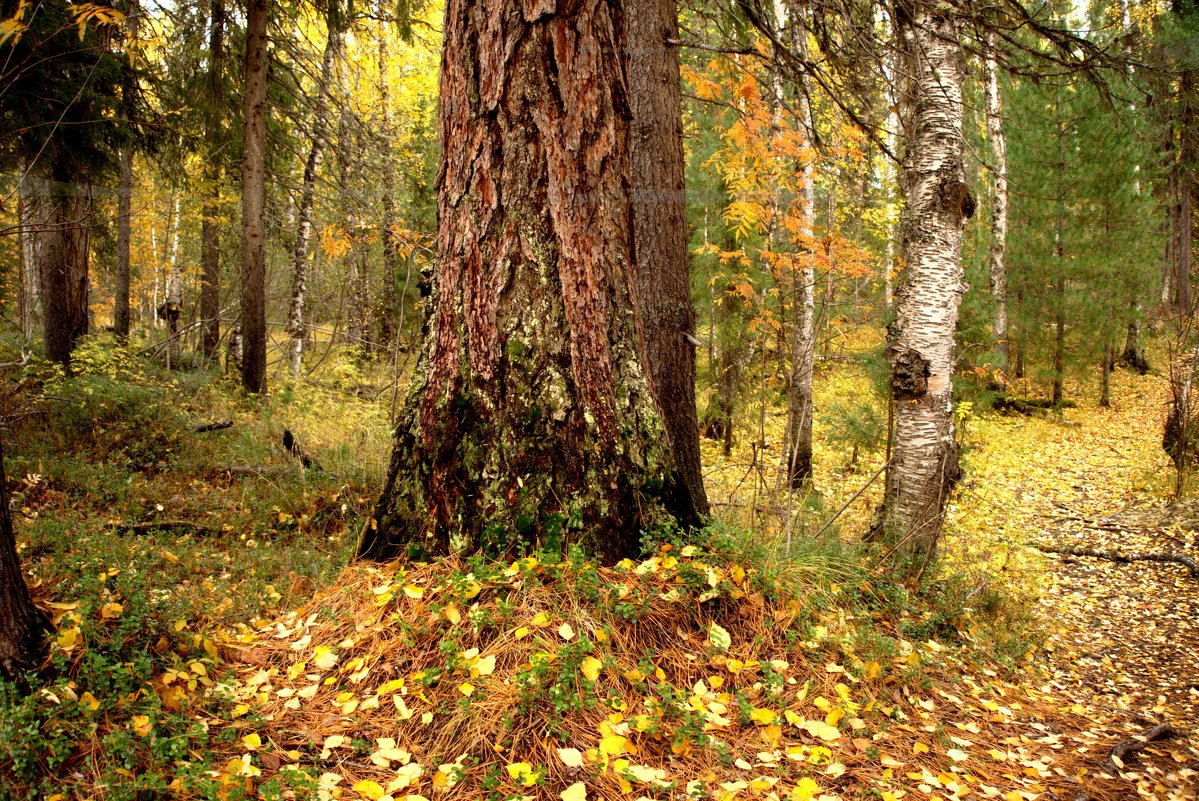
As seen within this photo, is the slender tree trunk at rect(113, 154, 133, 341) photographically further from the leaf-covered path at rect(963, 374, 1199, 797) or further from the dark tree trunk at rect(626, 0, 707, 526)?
the leaf-covered path at rect(963, 374, 1199, 797)

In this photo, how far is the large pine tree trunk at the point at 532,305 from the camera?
2.81 m

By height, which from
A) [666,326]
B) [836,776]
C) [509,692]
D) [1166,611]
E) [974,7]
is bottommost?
[1166,611]

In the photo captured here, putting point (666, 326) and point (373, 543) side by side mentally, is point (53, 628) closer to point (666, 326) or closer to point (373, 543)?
point (373, 543)

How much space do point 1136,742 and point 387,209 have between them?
863 centimetres

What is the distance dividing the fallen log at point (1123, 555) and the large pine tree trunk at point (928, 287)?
266 centimetres

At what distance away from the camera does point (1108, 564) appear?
6.22 metres

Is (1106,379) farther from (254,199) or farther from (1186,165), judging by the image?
(254,199)

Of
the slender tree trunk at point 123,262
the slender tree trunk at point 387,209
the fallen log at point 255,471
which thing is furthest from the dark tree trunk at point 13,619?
the slender tree trunk at point 123,262

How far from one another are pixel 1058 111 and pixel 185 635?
1641cm

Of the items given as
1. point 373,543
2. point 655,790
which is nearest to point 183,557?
point 373,543

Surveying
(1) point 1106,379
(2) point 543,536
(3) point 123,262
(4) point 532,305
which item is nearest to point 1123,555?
(2) point 543,536

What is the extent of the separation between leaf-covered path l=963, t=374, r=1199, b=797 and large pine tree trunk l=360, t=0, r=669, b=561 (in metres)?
2.62

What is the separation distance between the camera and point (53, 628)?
2145mm

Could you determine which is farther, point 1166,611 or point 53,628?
point 1166,611
